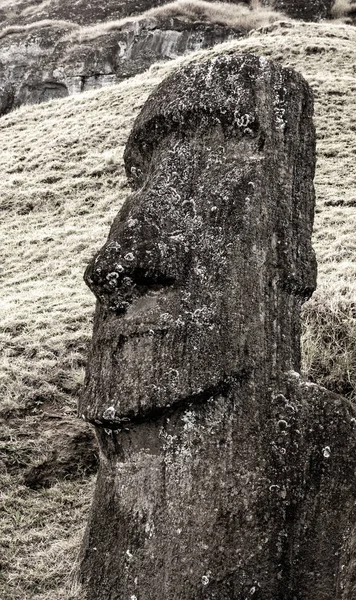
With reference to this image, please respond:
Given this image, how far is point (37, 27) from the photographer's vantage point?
123ft

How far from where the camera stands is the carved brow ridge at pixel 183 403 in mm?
3340

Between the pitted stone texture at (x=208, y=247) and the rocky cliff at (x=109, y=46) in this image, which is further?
the rocky cliff at (x=109, y=46)

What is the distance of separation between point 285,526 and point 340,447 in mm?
433

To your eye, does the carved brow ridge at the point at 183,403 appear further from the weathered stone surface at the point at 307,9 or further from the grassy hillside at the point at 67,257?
the weathered stone surface at the point at 307,9

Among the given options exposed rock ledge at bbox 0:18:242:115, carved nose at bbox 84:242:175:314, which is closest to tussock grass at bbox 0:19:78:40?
exposed rock ledge at bbox 0:18:242:115

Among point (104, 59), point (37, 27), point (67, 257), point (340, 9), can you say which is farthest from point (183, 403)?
point (37, 27)

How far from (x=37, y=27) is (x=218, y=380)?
37775 millimetres

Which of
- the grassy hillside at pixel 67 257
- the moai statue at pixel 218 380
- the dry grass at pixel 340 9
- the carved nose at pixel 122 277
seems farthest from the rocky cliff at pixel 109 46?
the carved nose at pixel 122 277

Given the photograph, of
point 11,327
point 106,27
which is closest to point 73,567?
point 11,327

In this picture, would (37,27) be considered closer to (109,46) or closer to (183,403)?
(109,46)

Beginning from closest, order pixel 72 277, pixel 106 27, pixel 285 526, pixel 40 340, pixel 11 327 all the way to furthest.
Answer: pixel 285 526 → pixel 40 340 → pixel 11 327 → pixel 72 277 → pixel 106 27

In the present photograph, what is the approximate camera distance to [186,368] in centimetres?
336

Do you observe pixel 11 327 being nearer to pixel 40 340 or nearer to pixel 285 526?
pixel 40 340

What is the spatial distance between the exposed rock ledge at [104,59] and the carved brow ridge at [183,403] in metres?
28.9
